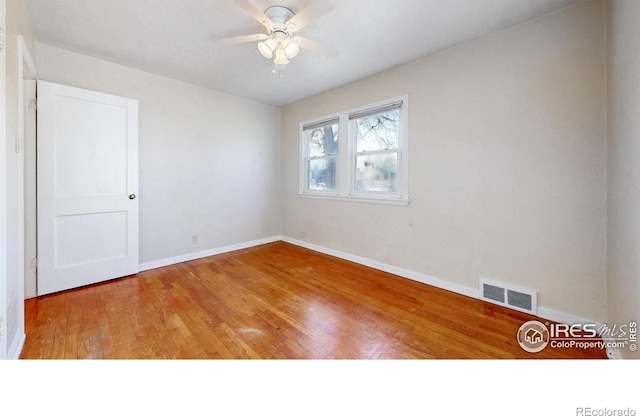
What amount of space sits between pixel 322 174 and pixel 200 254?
7.29 feet

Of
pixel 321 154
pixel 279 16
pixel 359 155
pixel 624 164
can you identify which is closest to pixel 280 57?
pixel 279 16

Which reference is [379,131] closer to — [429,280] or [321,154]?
[321,154]

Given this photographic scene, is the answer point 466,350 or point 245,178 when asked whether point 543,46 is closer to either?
point 466,350

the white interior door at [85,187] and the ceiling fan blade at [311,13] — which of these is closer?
the ceiling fan blade at [311,13]

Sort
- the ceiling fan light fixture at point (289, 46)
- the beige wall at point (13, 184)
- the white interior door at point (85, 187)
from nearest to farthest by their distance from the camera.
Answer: the beige wall at point (13, 184)
the ceiling fan light fixture at point (289, 46)
the white interior door at point (85, 187)

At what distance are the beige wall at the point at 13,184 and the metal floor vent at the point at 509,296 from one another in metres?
3.44

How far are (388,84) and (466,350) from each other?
282cm

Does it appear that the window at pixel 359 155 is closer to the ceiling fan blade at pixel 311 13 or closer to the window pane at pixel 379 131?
the window pane at pixel 379 131

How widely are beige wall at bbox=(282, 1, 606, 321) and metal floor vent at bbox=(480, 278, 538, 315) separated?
0.06 meters

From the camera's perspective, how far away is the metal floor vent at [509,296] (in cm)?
212

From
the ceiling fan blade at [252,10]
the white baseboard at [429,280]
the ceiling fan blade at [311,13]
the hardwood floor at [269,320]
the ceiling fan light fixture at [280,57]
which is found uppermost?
the ceiling fan blade at [252,10]

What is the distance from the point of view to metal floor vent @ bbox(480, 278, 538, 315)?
212 cm

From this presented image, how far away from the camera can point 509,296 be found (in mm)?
2234

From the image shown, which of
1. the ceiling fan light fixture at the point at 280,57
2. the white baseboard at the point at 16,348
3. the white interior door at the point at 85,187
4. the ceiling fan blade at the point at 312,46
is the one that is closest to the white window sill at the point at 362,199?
the ceiling fan blade at the point at 312,46
